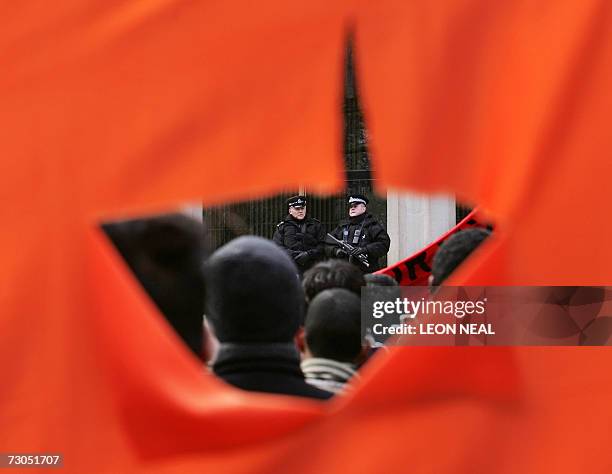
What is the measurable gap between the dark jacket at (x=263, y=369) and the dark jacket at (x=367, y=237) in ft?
21.6

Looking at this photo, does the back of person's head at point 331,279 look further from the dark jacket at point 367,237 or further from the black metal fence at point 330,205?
the black metal fence at point 330,205

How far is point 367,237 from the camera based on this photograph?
30.1 feet

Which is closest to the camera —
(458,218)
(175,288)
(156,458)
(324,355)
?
(156,458)

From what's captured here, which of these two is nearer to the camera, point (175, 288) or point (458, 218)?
point (175, 288)

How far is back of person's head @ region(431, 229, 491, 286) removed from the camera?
3.05 meters

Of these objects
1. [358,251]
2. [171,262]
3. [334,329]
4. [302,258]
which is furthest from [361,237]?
[171,262]

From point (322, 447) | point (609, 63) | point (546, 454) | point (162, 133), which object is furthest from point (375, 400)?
point (609, 63)

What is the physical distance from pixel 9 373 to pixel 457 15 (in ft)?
3.71

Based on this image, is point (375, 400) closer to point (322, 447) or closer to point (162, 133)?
point (322, 447)

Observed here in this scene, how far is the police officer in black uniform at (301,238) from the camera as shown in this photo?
9453 mm

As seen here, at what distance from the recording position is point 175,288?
2.33m

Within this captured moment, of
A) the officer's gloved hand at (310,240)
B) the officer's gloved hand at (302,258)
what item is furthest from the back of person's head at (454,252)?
the officer's gloved hand at (310,240)

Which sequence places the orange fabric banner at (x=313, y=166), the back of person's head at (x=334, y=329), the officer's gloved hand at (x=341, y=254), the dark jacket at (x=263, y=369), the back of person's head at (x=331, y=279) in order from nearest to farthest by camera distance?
the orange fabric banner at (x=313, y=166) < the dark jacket at (x=263, y=369) < the back of person's head at (x=334, y=329) < the back of person's head at (x=331, y=279) < the officer's gloved hand at (x=341, y=254)

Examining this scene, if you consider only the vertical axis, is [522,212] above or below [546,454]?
above
